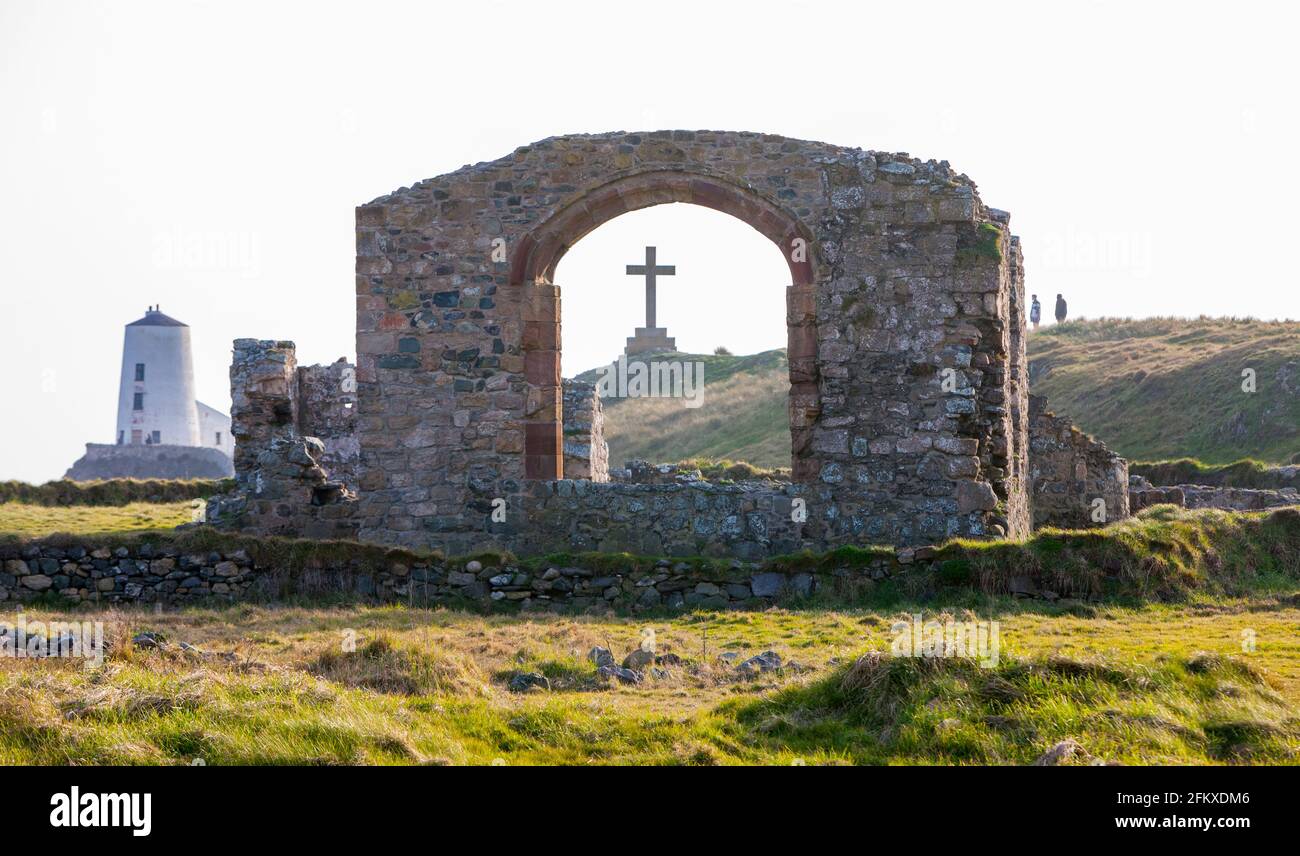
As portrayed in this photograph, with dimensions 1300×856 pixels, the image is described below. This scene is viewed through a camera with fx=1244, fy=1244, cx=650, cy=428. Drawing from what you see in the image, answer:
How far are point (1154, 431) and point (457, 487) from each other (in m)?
19.5

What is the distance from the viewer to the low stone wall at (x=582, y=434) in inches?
643

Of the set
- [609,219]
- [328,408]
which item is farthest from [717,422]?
[609,219]

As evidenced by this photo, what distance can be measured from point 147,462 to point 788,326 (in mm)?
53741

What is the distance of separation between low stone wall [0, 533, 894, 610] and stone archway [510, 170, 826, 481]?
90.7 inches

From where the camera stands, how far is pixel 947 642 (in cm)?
779

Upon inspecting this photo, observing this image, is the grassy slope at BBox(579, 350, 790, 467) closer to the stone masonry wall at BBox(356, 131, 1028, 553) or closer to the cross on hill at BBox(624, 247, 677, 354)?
the cross on hill at BBox(624, 247, 677, 354)

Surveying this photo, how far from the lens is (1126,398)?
31.1 metres

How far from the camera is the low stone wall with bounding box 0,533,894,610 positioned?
1205 cm

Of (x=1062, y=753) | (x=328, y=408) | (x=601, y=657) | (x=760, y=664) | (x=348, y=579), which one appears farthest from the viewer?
(x=328, y=408)

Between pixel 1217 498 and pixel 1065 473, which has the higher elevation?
pixel 1065 473

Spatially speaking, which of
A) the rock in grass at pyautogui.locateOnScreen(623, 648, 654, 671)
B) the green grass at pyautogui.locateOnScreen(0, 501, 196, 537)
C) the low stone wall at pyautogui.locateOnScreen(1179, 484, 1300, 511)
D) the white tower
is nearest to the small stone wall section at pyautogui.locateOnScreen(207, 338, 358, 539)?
the green grass at pyautogui.locateOnScreen(0, 501, 196, 537)

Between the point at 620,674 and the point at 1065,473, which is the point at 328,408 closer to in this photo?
the point at 1065,473

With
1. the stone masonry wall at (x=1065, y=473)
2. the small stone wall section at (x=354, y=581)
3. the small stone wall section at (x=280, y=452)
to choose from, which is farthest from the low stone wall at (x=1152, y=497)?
the small stone wall section at (x=280, y=452)
